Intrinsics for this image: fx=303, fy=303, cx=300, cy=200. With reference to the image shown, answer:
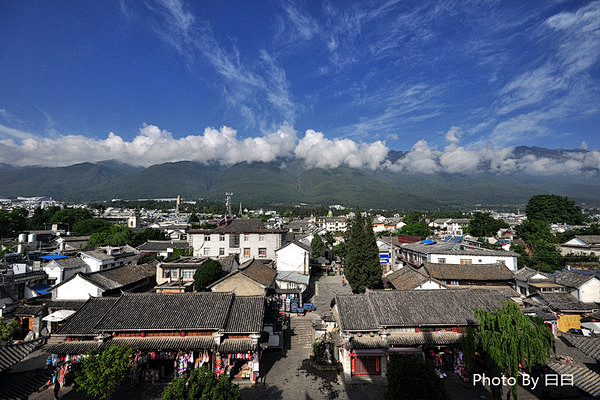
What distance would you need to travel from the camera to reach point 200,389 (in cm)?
910

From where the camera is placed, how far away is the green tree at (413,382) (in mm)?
9305

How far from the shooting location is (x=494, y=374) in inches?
440

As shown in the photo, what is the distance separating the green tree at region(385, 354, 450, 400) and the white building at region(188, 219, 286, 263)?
2759 cm

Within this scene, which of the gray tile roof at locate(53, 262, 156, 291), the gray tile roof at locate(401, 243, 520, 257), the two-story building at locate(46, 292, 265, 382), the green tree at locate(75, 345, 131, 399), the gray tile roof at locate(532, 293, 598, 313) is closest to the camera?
the green tree at locate(75, 345, 131, 399)

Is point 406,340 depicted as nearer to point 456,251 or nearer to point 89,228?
point 456,251

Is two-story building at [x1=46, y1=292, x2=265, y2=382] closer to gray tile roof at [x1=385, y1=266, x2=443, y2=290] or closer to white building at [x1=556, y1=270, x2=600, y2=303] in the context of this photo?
gray tile roof at [x1=385, y1=266, x2=443, y2=290]

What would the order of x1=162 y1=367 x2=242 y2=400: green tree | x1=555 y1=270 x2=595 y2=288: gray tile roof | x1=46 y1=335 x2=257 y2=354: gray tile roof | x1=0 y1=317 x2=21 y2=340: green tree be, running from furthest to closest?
x1=555 y1=270 x2=595 y2=288: gray tile roof → x1=0 y1=317 x2=21 y2=340: green tree → x1=46 y1=335 x2=257 y2=354: gray tile roof → x1=162 y1=367 x2=242 y2=400: green tree

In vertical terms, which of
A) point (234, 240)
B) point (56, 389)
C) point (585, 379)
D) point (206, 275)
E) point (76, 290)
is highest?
point (234, 240)

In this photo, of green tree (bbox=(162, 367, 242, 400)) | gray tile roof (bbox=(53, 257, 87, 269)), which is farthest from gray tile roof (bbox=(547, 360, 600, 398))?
gray tile roof (bbox=(53, 257, 87, 269))

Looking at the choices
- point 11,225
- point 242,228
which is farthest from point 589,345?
point 11,225

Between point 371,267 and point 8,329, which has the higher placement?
point 371,267

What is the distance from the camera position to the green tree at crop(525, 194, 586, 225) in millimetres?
73812

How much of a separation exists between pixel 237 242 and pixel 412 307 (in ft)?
81.9

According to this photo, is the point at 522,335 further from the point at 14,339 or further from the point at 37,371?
the point at 14,339
